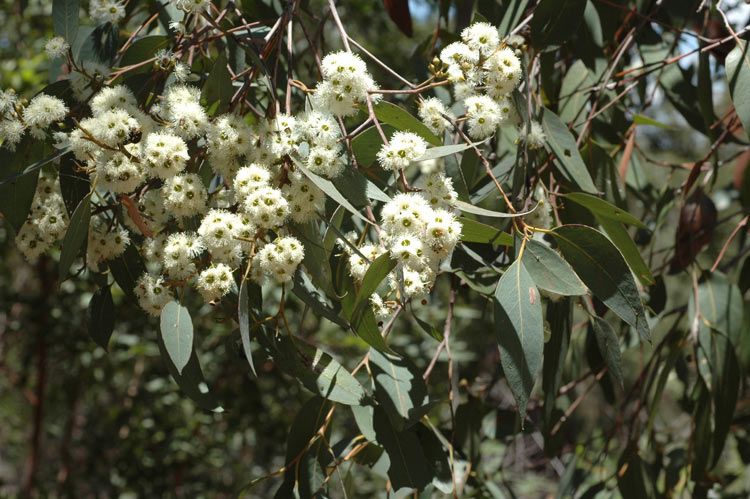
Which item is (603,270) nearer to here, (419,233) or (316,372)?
(419,233)

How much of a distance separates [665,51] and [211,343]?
1.89 m

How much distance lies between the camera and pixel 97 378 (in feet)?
10.1

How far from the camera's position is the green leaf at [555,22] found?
4.58 feet

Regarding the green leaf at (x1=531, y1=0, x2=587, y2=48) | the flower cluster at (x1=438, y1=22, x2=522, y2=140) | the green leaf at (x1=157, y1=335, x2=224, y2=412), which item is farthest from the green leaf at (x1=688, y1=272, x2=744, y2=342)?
the green leaf at (x1=157, y1=335, x2=224, y2=412)

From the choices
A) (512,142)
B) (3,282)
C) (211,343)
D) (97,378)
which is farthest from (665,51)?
(3,282)

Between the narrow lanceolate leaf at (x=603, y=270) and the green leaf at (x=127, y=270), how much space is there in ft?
2.19

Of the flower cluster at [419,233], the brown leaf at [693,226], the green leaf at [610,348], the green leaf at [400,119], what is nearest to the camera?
the flower cluster at [419,233]

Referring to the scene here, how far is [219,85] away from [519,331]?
22.6 inches

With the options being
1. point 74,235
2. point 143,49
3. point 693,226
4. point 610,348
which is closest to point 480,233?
point 610,348

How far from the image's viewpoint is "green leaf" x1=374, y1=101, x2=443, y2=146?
1.18 metres

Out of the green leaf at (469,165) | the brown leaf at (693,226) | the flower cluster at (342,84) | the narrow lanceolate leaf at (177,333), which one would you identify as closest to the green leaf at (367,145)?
the flower cluster at (342,84)

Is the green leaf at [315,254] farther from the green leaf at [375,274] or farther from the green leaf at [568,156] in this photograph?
the green leaf at [568,156]

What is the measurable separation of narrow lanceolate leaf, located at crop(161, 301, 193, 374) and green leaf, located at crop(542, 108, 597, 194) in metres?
0.70

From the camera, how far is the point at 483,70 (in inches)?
46.7
